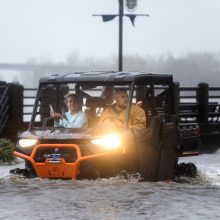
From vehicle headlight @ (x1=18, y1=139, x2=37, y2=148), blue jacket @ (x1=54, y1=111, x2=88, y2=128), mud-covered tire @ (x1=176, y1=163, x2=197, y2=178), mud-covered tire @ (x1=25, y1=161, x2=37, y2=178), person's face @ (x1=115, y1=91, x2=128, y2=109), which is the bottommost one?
mud-covered tire @ (x1=176, y1=163, x2=197, y2=178)

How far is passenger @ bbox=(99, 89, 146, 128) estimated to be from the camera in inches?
440

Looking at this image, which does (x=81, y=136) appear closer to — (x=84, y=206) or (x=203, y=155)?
(x=84, y=206)

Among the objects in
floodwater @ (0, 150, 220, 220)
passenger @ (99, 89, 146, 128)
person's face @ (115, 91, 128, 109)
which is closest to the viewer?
floodwater @ (0, 150, 220, 220)

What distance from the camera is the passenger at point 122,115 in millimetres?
11172

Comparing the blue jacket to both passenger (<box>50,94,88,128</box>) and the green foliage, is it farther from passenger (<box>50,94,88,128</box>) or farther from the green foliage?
the green foliage

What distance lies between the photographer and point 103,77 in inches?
448

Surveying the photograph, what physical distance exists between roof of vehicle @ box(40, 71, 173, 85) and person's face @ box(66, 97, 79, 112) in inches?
11.6

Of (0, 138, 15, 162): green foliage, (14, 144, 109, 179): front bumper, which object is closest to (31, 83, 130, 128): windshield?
(14, 144, 109, 179): front bumper

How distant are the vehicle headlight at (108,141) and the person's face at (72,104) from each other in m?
1.18

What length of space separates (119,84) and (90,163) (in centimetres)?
127

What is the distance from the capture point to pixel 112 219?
8.61 metres

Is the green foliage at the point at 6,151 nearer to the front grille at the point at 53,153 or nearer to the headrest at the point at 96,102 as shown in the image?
the headrest at the point at 96,102

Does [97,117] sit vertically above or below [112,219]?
above

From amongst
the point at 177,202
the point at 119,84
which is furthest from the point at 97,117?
the point at 177,202
